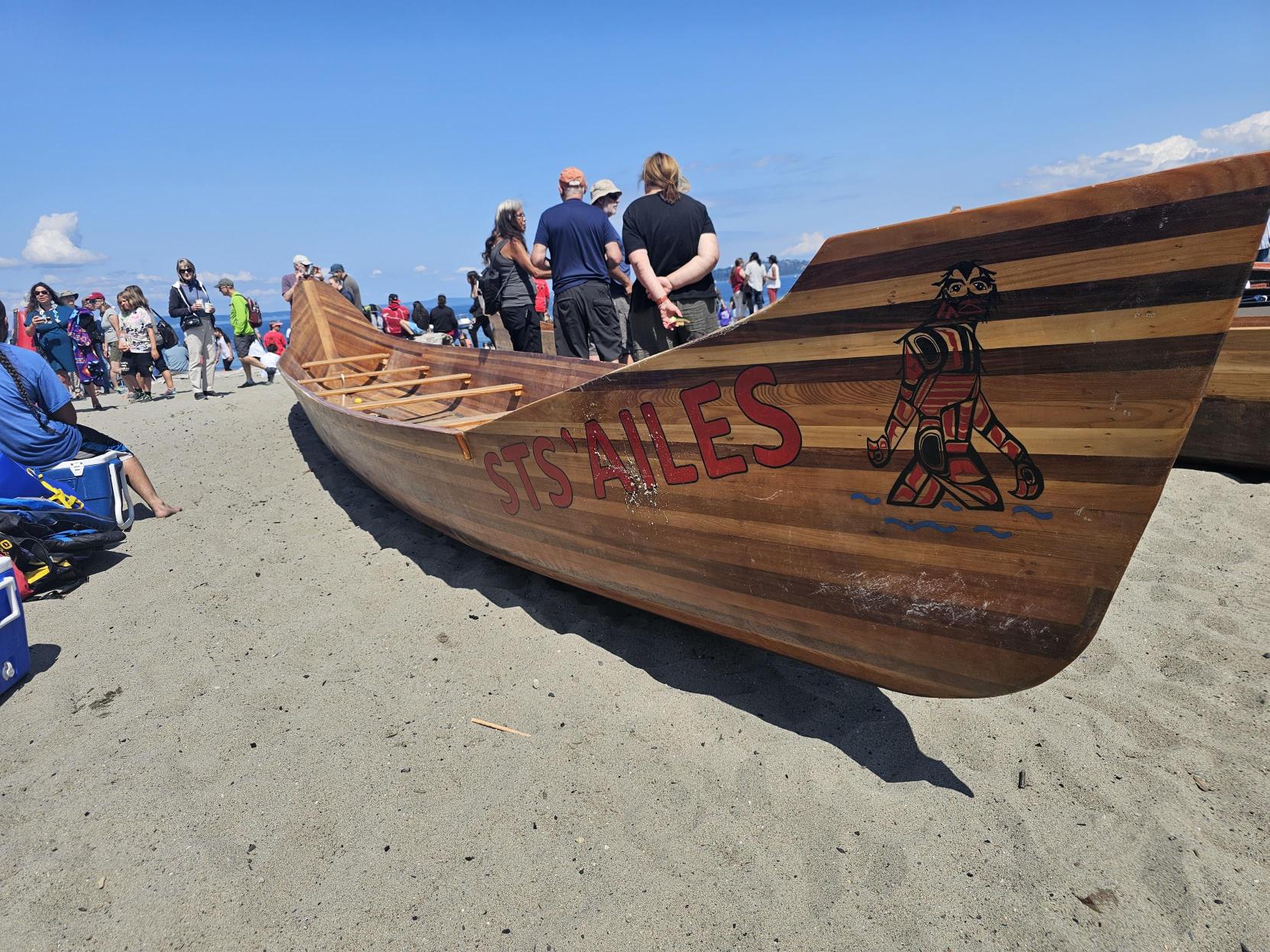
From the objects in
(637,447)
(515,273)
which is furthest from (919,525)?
(515,273)

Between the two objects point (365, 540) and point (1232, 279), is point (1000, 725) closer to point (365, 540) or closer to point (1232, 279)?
point (1232, 279)

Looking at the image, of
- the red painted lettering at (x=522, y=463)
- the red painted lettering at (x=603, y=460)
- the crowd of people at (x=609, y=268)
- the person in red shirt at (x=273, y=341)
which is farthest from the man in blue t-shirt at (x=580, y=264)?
the person in red shirt at (x=273, y=341)

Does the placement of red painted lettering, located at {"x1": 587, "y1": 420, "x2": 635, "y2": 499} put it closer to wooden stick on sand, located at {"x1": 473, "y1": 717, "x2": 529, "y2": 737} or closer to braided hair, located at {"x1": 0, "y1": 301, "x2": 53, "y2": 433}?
wooden stick on sand, located at {"x1": 473, "y1": 717, "x2": 529, "y2": 737}

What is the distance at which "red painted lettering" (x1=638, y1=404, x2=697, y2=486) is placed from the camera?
2471 mm

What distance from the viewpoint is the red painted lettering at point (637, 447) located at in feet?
8.37

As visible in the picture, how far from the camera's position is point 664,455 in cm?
253

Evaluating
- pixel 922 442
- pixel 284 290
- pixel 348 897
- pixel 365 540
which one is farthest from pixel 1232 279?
pixel 284 290

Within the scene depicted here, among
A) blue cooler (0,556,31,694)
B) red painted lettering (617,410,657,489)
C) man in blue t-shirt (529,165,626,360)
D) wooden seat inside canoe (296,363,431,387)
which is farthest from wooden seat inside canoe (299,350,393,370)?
red painted lettering (617,410,657,489)

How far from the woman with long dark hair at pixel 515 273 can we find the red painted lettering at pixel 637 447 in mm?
3297

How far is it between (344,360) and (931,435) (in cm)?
674

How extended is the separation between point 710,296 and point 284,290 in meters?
8.14

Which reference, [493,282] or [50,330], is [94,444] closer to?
[493,282]

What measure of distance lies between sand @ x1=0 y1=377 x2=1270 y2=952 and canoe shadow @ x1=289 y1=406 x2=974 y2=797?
16 millimetres

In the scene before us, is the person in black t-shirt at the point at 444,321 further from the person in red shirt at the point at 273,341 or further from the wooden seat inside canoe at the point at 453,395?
the wooden seat inside canoe at the point at 453,395
